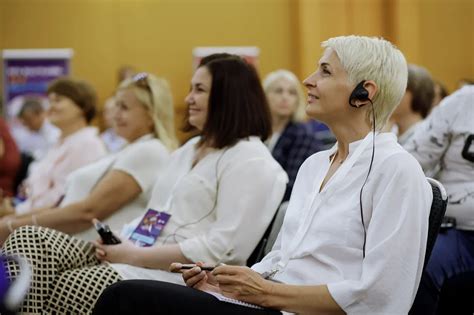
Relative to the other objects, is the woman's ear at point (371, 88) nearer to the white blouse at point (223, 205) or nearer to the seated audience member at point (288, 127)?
the white blouse at point (223, 205)

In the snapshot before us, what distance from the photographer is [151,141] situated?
3354 mm

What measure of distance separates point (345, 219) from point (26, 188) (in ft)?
10.4

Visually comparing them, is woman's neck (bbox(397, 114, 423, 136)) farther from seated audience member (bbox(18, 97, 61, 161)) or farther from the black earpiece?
seated audience member (bbox(18, 97, 61, 161))

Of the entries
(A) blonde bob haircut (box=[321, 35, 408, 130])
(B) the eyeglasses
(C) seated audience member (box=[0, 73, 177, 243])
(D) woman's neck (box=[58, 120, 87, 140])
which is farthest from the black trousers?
(D) woman's neck (box=[58, 120, 87, 140])

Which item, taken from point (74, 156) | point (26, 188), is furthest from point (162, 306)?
A: point (26, 188)

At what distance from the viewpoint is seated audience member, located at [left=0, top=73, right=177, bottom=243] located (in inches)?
125

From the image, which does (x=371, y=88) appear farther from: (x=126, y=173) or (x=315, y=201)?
(x=126, y=173)

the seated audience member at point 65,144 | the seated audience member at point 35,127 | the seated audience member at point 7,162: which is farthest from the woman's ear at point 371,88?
the seated audience member at point 35,127

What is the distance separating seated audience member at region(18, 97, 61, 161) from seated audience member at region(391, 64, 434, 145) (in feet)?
17.0

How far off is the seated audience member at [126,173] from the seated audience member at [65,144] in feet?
2.44

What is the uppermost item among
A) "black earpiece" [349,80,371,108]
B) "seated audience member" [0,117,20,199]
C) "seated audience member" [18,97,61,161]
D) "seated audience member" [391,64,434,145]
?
"black earpiece" [349,80,371,108]

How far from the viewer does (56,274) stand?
2268mm

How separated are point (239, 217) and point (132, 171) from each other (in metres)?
0.85

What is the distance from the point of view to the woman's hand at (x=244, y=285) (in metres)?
1.79
